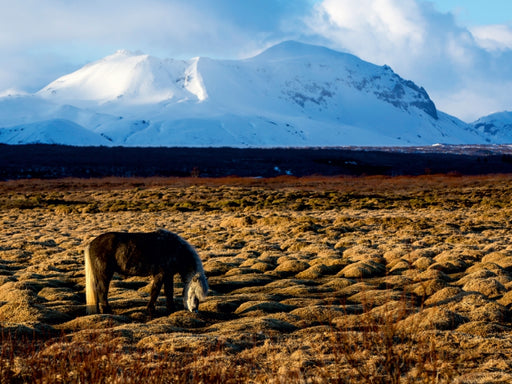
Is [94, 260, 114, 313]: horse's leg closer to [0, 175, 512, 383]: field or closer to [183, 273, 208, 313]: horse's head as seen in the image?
[0, 175, 512, 383]: field

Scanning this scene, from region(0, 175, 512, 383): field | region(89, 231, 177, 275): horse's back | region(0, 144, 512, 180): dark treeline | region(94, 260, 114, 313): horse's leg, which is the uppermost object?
region(0, 144, 512, 180): dark treeline

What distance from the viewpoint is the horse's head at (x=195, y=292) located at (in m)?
9.83

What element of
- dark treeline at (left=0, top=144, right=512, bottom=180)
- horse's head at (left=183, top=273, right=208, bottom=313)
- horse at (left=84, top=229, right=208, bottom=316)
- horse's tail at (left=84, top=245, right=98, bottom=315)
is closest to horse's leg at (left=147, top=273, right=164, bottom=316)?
horse at (left=84, top=229, right=208, bottom=316)

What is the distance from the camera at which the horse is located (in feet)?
32.0

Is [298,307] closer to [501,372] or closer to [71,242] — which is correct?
[501,372]

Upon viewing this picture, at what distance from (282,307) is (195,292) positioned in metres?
1.60

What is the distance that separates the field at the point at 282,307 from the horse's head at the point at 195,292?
0.68ft

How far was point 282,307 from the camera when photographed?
10.2 metres

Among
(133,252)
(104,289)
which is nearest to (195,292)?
(133,252)

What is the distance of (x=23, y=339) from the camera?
779 centimetres

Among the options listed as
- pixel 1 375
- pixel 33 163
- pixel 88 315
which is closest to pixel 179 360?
pixel 1 375

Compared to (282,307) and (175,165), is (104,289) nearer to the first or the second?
(282,307)

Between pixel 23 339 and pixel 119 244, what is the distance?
2446 mm

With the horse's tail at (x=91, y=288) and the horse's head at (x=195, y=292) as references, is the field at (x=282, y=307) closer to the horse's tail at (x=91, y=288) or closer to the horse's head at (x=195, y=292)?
the horse's head at (x=195, y=292)
